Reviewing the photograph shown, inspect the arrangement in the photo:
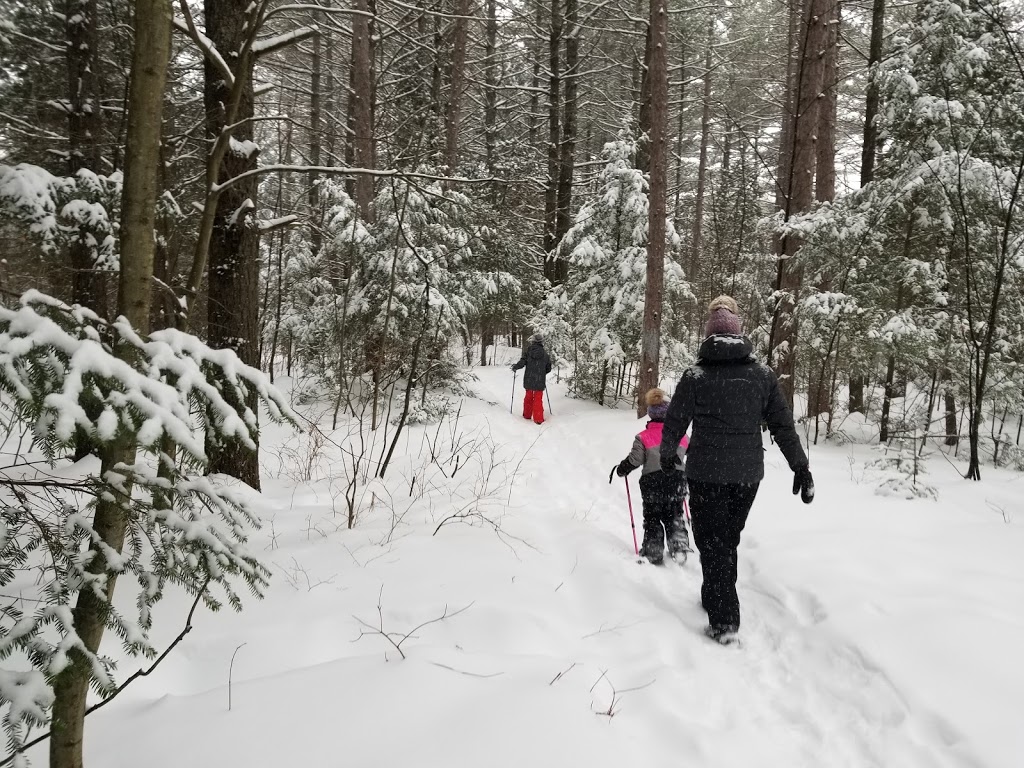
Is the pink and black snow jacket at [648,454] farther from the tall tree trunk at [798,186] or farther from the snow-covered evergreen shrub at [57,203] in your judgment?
the tall tree trunk at [798,186]

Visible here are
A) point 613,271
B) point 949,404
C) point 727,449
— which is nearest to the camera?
point 727,449

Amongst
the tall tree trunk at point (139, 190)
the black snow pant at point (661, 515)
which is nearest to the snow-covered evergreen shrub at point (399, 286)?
the black snow pant at point (661, 515)

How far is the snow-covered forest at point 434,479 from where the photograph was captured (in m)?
1.64

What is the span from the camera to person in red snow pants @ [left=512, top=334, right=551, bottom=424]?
437 inches

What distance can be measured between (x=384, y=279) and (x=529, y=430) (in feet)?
13.4

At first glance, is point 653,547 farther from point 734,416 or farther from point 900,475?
point 900,475

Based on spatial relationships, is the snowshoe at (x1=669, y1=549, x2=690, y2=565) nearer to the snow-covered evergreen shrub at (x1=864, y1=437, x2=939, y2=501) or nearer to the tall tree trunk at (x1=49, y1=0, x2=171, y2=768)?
the snow-covered evergreen shrub at (x1=864, y1=437, x2=939, y2=501)

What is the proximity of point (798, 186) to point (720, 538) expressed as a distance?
8.42 meters

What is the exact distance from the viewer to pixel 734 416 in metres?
3.53

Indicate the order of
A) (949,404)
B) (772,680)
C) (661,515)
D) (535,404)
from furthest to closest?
(535,404), (949,404), (661,515), (772,680)

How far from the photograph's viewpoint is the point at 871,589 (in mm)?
3484

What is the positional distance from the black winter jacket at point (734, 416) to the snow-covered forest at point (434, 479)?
0.99 meters

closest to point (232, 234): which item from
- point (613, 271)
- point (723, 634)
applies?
point (723, 634)

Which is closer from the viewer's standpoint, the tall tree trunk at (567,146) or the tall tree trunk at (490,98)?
the tall tree trunk at (567,146)
